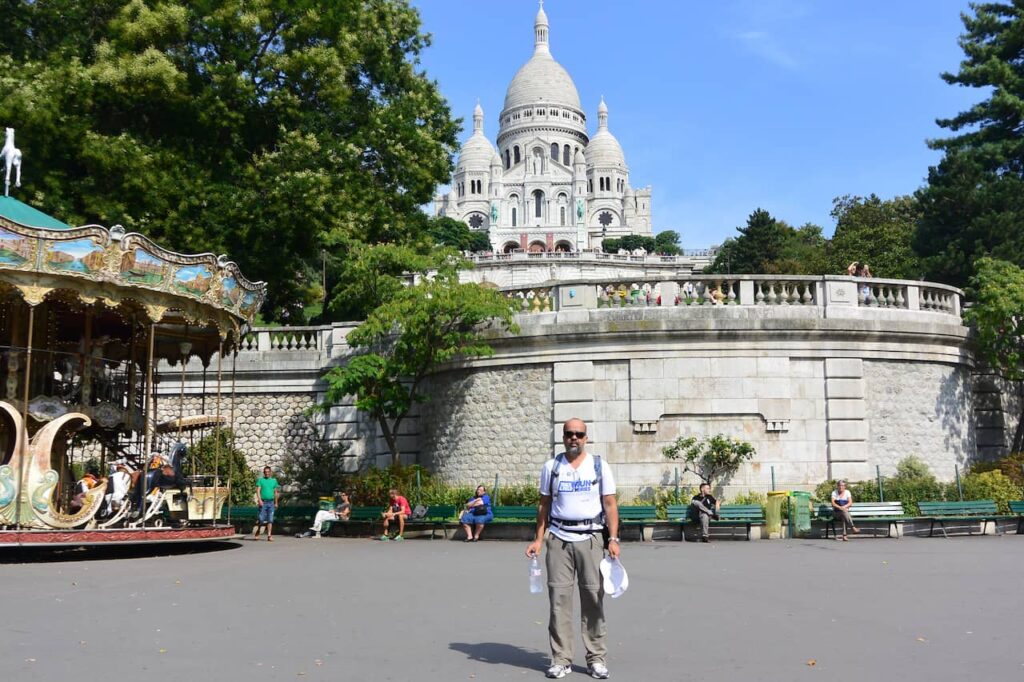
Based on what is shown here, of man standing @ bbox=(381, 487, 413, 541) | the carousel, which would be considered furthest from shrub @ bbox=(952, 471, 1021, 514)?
the carousel

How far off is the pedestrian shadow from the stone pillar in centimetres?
1539

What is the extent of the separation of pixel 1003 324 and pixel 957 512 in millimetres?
5464

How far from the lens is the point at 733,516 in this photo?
21.3 m

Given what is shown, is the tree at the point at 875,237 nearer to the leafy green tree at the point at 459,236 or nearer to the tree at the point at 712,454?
the tree at the point at 712,454

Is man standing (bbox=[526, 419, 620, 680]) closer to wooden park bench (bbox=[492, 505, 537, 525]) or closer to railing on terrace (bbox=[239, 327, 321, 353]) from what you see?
→ wooden park bench (bbox=[492, 505, 537, 525])

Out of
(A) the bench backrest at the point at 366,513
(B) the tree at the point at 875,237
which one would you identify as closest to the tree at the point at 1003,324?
(A) the bench backrest at the point at 366,513

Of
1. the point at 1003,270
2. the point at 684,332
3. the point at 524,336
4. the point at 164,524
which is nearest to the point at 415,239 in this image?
the point at 524,336

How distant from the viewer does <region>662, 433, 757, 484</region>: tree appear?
22703 millimetres

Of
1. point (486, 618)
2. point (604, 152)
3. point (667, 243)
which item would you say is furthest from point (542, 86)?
point (486, 618)

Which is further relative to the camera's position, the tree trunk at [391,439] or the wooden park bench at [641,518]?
the tree trunk at [391,439]

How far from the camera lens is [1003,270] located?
25656 millimetres

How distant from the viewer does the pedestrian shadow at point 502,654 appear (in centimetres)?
867

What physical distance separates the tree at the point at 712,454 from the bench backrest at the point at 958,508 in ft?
12.1

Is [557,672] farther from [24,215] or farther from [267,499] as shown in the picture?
[267,499]
